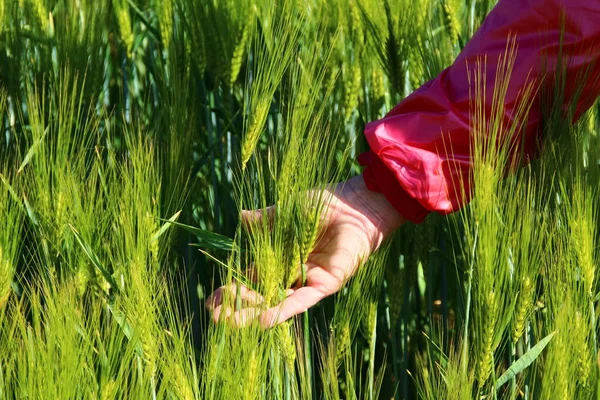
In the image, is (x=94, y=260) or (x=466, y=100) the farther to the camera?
(x=466, y=100)

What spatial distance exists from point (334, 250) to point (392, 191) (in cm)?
12

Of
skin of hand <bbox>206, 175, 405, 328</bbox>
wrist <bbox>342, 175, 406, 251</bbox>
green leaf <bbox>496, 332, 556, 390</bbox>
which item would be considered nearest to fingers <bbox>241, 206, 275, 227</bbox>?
skin of hand <bbox>206, 175, 405, 328</bbox>

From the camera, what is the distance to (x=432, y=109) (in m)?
1.24

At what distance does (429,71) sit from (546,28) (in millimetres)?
245

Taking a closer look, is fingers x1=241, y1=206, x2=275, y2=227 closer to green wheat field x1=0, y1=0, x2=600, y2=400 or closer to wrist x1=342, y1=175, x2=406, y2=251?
green wheat field x1=0, y1=0, x2=600, y2=400

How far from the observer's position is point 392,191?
1.25 metres

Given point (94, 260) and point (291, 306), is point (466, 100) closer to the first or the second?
point (291, 306)

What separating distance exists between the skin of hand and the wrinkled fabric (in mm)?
29

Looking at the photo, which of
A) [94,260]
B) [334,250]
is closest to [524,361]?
[334,250]

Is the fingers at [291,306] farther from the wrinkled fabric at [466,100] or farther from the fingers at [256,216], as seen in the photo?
the wrinkled fabric at [466,100]

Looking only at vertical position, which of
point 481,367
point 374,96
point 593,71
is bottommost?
point 481,367

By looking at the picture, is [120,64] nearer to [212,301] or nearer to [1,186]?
[1,186]

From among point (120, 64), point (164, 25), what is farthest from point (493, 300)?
point (120, 64)

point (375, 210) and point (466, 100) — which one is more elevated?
point (466, 100)
